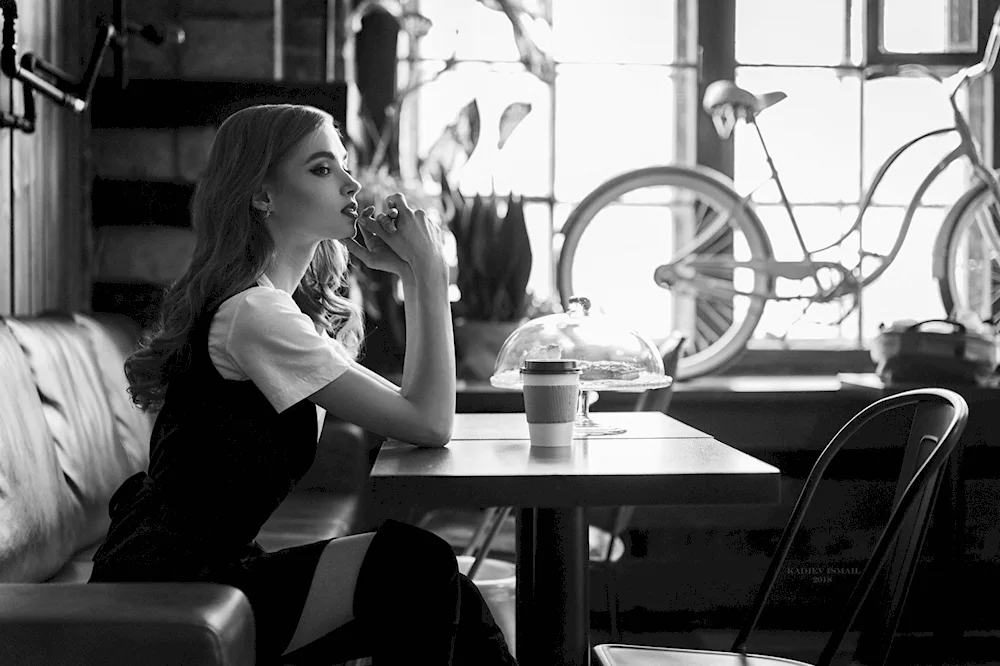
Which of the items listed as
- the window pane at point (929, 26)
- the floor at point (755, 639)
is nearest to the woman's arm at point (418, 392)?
the floor at point (755, 639)

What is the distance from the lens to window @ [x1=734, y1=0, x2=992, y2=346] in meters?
3.67

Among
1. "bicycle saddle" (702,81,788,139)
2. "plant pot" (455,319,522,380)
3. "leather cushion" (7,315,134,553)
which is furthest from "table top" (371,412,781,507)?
"bicycle saddle" (702,81,788,139)

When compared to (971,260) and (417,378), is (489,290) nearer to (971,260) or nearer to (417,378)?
(417,378)

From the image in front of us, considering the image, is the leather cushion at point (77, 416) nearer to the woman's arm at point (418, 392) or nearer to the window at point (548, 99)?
the woman's arm at point (418, 392)

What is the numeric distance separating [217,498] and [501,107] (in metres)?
2.48

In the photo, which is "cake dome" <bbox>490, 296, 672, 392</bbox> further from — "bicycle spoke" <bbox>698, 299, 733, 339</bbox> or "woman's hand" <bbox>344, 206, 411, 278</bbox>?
"bicycle spoke" <bbox>698, 299, 733, 339</bbox>

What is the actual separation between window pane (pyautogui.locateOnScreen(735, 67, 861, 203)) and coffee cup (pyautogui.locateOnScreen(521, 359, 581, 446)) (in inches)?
94.1

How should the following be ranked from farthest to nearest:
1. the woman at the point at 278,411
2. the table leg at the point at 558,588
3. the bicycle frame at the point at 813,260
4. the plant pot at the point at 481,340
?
the bicycle frame at the point at 813,260 → the plant pot at the point at 481,340 → the table leg at the point at 558,588 → the woman at the point at 278,411

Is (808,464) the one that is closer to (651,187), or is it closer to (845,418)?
(845,418)

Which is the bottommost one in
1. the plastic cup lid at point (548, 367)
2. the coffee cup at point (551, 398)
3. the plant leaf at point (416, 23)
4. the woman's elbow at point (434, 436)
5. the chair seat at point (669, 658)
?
the chair seat at point (669, 658)

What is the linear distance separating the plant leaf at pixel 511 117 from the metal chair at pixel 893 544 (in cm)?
216

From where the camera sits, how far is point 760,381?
3410 millimetres

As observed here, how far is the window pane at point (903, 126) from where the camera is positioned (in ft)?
12.0

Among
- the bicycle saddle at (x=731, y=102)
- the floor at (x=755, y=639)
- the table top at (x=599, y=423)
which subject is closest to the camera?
the table top at (x=599, y=423)
